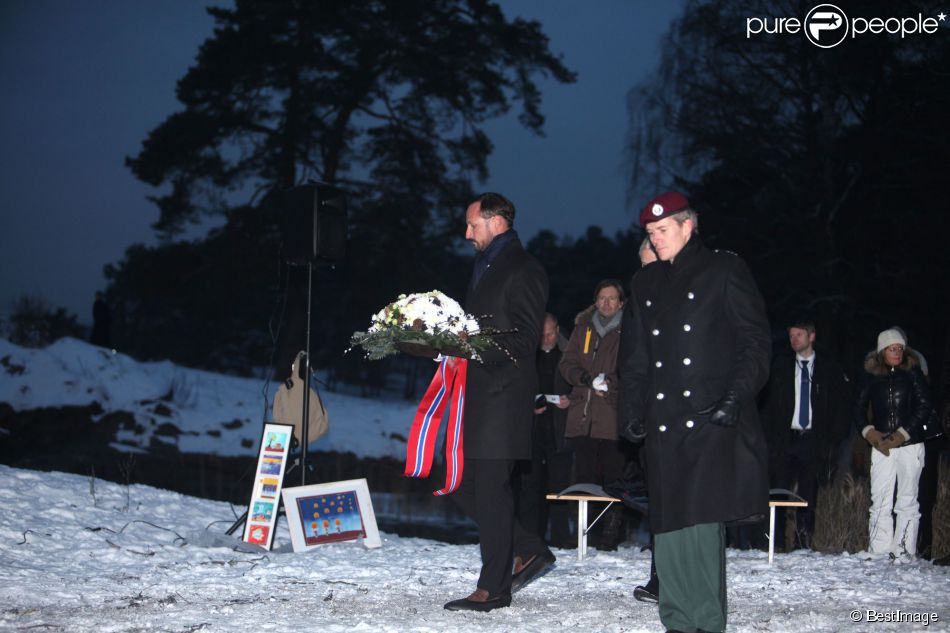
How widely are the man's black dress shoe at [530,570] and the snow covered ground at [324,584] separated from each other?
10cm

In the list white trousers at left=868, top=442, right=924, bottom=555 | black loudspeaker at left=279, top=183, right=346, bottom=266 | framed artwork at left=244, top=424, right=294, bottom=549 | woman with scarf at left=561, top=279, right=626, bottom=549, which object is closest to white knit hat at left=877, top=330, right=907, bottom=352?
white trousers at left=868, top=442, right=924, bottom=555

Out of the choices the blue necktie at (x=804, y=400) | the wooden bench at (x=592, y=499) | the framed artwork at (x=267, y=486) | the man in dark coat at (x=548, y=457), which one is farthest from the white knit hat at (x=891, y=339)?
the framed artwork at (x=267, y=486)

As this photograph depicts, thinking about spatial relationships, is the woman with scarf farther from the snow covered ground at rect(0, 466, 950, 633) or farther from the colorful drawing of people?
the colorful drawing of people

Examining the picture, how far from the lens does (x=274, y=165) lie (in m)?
22.1

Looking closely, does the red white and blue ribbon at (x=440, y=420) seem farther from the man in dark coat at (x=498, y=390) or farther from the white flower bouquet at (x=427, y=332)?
the white flower bouquet at (x=427, y=332)

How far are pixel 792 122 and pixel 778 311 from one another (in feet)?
11.1

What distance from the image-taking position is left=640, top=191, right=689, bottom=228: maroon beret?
441 centimetres

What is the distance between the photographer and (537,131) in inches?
911

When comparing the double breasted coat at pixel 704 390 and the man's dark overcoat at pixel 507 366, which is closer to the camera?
the double breasted coat at pixel 704 390

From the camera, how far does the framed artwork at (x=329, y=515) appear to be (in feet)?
23.9

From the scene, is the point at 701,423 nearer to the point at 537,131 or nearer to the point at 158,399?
the point at 158,399

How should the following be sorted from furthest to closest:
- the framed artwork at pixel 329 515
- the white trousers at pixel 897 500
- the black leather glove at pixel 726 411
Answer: the white trousers at pixel 897 500
the framed artwork at pixel 329 515
the black leather glove at pixel 726 411

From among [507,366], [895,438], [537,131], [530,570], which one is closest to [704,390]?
[507,366]

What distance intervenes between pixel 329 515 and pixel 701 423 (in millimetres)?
3938
